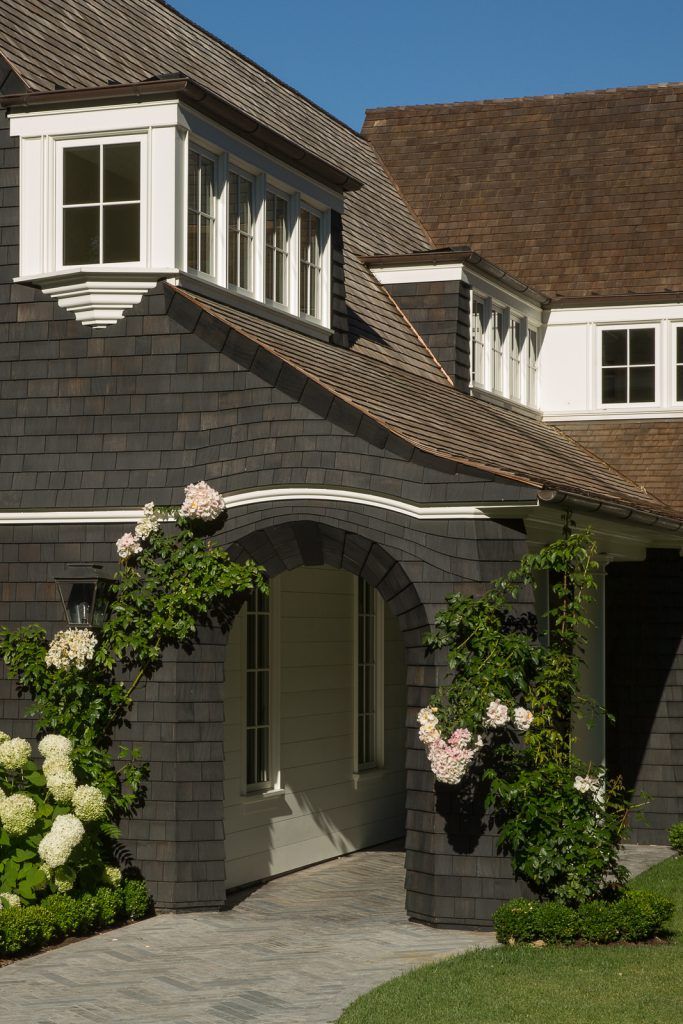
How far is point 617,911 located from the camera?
9.81 m

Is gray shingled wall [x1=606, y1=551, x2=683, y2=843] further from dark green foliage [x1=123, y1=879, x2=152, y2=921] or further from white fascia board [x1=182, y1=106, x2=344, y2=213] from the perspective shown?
dark green foliage [x1=123, y1=879, x2=152, y2=921]

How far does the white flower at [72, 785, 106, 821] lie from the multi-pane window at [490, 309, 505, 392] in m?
8.56

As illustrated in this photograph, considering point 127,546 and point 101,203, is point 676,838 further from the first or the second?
point 101,203

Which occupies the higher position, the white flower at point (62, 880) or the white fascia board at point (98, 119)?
the white fascia board at point (98, 119)

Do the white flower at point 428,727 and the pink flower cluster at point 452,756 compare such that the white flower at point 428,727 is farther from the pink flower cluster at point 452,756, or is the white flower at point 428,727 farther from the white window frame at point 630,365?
the white window frame at point 630,365

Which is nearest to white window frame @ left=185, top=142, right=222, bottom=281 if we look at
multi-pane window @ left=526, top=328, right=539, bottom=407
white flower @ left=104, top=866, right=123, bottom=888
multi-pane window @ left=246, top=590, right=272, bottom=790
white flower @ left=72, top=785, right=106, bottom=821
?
multi-pane window @ left=246, top=590, right=272, bottom=790

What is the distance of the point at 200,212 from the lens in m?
11.7

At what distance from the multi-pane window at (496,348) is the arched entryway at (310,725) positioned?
10.7ft

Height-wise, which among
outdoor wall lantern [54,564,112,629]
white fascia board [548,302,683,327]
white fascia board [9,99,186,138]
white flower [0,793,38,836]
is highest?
white fascia board [9,99,186,138]

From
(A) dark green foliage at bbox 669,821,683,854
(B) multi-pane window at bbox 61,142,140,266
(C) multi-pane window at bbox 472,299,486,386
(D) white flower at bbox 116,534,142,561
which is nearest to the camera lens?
Answer: (D) white flower at bbox 116,534,142,561

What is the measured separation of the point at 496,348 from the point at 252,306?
581 cm

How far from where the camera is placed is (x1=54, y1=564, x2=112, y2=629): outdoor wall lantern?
10.9 metres

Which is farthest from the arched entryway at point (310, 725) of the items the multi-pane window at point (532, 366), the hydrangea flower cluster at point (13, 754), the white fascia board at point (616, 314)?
the white fascia board at point (616, 314)

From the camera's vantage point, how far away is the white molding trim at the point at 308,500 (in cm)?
1036
